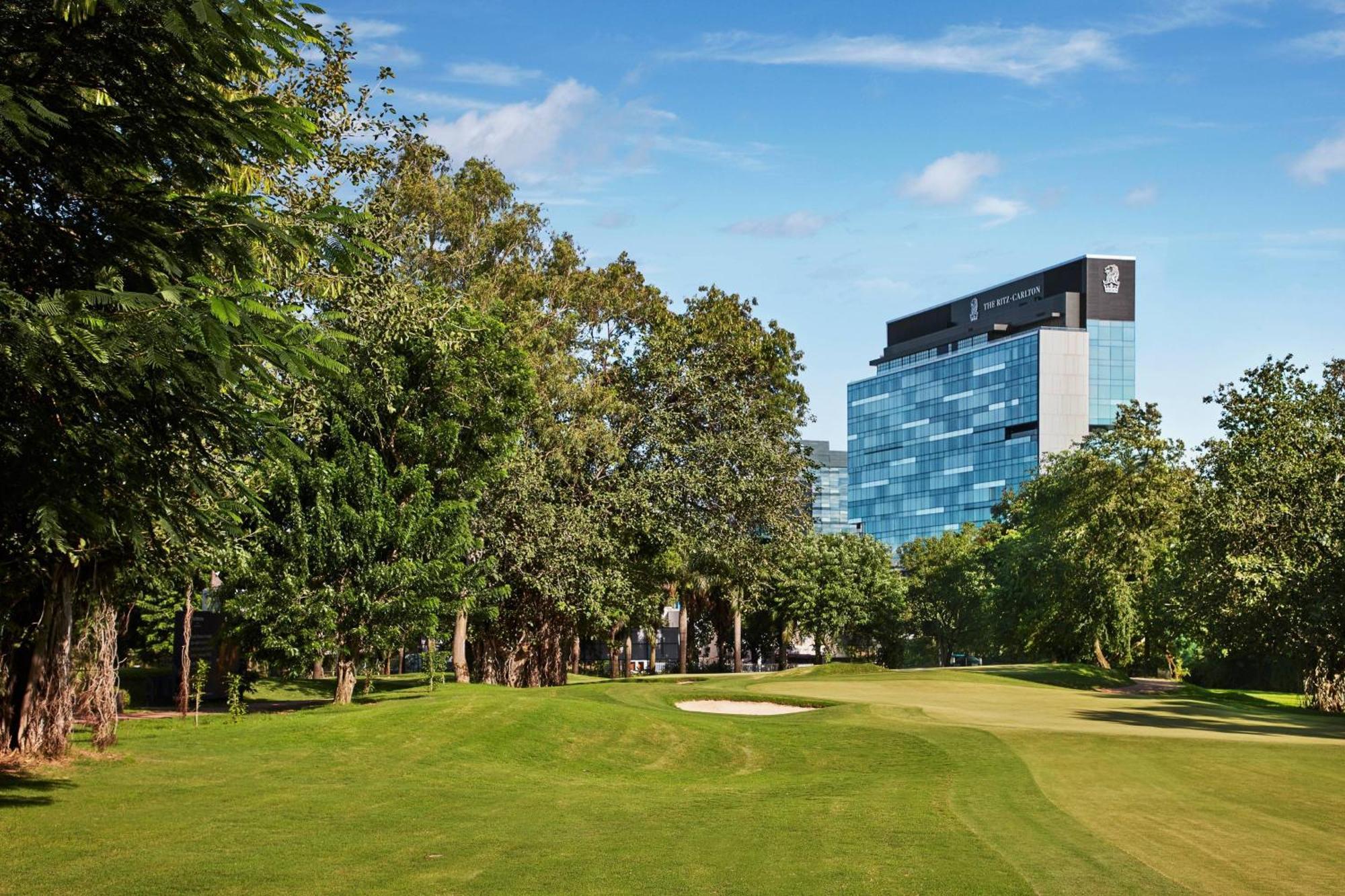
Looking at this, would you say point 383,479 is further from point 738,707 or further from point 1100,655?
point 1100,655

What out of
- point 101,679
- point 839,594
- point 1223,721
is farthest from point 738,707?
point 839,594

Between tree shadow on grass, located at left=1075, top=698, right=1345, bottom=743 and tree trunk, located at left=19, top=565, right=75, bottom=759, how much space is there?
946 inches

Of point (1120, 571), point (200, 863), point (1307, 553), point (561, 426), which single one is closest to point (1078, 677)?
point (1120, 571)

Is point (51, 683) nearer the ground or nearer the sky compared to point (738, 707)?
nearer the sky

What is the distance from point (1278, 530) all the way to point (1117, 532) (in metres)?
21.8

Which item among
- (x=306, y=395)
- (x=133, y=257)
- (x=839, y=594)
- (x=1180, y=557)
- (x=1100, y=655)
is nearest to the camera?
(x=133, y=257)

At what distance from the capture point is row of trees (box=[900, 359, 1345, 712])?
39.2 m

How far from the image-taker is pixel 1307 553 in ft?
127

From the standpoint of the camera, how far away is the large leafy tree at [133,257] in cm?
974

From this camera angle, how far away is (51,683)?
1812 centimetres

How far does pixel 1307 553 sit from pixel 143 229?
123 ft

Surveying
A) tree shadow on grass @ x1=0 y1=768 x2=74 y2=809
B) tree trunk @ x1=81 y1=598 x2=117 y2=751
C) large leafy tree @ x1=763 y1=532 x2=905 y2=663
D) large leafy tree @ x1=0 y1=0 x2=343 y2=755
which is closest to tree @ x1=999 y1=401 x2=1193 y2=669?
large leafy tree @ x1=763 y1=532 x2=905 y2=663

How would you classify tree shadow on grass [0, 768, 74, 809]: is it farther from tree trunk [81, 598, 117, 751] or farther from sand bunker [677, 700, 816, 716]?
sand bunker [677, 700, 816, 716]

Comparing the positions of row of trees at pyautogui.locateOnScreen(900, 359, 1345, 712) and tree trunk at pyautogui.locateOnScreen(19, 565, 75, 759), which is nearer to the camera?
tree trunk at pyautogui.locateOnScreen(19, 565, 75, 759)
